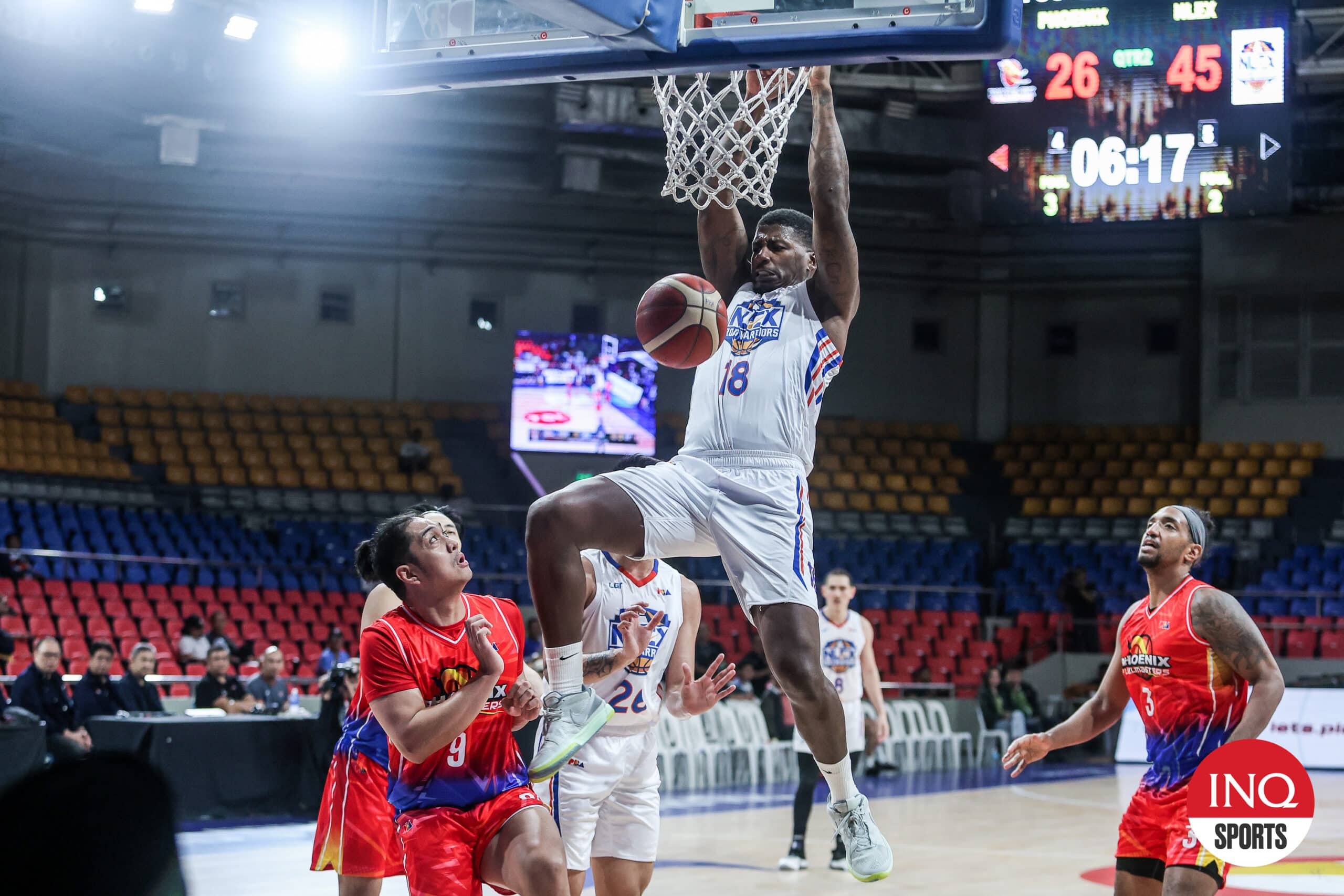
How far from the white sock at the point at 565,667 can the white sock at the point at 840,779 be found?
0.78 meters

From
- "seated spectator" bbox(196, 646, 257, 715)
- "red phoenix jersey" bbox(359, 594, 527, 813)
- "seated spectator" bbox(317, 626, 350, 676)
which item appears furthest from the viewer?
"seated spectator" bbox(317, 626, 350, 676)

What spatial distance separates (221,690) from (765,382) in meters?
8.41

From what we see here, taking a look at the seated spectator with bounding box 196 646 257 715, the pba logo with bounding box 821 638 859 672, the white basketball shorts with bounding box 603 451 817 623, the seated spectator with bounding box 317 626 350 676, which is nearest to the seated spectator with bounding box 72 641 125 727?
the seated spectator with bounding box 196 646 257 715

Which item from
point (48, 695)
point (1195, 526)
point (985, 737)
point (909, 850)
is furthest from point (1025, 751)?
point (985, 737)

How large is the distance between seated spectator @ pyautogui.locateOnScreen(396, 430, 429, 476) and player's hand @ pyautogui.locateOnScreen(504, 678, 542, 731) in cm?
1687

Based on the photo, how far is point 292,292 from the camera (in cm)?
2238

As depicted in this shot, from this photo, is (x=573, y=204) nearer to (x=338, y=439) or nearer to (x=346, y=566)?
(x=338, y=439)

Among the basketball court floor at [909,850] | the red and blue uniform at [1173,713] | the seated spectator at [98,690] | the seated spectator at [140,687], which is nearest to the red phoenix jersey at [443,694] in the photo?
the red and blue uniform at [1173,713]

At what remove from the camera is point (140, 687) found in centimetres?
1055

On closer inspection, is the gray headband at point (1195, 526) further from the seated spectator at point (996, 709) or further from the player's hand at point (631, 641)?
the seated spectator at point (996, 709)

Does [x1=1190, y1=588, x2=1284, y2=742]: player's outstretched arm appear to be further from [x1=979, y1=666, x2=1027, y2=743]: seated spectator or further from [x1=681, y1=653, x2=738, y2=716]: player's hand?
[x1=979, y1=666, x2=1027, y2=743]: seated spectator

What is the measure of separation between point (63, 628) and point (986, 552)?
1360 centimetres

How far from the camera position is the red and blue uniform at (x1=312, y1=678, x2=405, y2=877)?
15.7 feet

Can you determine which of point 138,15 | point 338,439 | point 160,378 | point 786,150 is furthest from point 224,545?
point 786,150
